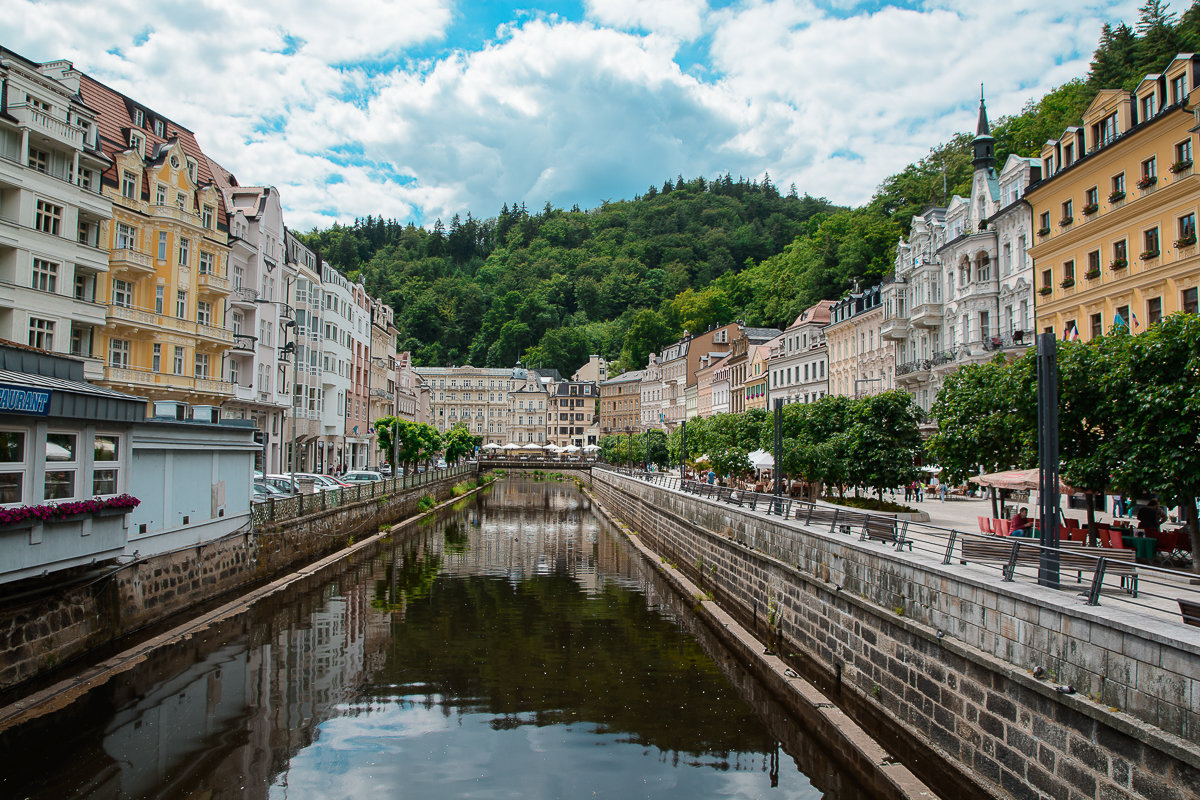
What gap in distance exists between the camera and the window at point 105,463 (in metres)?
15.5

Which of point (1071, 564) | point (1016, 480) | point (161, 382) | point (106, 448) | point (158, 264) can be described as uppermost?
point (158, 264)

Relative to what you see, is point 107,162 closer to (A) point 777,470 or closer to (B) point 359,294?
(A) point 777,470

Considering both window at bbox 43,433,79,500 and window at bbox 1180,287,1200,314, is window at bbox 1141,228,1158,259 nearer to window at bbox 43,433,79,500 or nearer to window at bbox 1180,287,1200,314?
window at bbox 1180,287,1200,314

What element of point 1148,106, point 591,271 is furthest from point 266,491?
point 591,271

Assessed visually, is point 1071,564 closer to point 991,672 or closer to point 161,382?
point 991,672

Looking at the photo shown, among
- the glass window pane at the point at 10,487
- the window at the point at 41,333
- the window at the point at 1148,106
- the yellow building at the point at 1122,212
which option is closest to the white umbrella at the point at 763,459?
the yellow building at the point at 1122,212

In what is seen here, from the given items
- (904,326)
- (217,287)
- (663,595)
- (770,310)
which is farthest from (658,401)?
(663,595)

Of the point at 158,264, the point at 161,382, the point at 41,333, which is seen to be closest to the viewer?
the point at 41,333

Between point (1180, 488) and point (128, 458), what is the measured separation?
20.9m

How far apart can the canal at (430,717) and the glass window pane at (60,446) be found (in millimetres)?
4382

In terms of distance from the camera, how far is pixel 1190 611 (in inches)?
306

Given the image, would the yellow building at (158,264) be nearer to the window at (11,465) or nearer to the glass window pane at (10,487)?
the window at (11,465)

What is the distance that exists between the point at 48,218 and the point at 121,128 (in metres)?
7.91

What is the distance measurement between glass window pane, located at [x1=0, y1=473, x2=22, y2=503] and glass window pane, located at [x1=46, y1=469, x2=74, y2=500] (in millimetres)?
690
